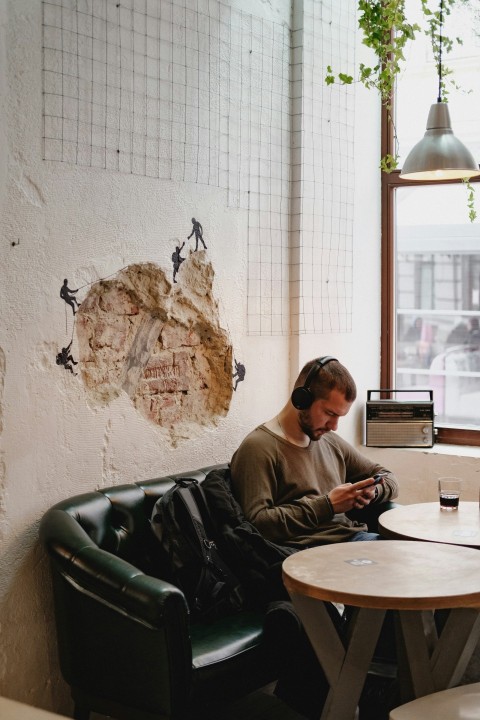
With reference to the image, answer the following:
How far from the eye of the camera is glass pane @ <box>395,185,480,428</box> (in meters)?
4.96

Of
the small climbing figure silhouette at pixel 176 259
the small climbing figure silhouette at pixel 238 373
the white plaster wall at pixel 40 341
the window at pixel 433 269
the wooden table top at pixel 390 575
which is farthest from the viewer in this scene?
the window at pixel 433 269

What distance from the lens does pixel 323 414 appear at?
3521mm

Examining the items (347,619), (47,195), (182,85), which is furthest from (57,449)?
(182,85)

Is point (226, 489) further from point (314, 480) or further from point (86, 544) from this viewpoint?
point (86, 544)

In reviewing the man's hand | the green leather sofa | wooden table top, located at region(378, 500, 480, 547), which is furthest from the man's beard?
the green leather sofa

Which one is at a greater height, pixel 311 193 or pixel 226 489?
pixel 311 193

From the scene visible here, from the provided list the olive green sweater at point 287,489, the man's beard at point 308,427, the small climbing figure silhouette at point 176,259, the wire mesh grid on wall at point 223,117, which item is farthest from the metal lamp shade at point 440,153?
the olive green sweater at point 287,489

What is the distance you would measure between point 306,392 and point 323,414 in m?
0.11

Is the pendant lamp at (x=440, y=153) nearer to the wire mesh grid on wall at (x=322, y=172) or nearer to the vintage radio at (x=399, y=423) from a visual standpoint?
the wire mesh grid on wall at (x=322, y=172)

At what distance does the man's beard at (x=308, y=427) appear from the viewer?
3.55m

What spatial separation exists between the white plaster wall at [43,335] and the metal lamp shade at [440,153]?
94cm

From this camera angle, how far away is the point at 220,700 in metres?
2.88

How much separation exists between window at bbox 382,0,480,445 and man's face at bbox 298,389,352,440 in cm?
161

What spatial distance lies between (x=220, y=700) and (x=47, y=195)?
72.3 inches
